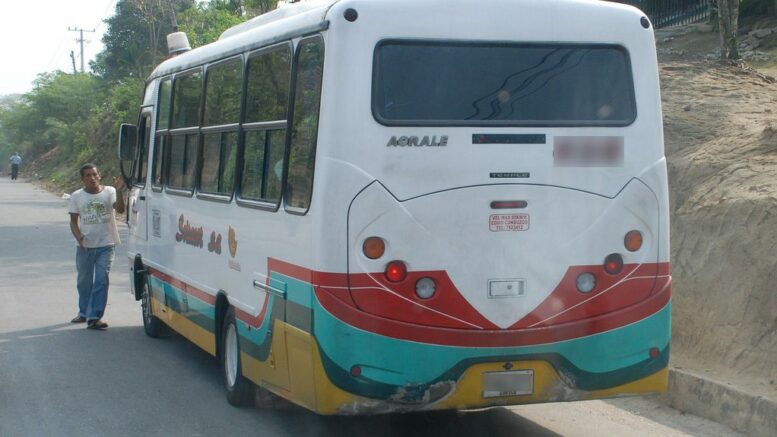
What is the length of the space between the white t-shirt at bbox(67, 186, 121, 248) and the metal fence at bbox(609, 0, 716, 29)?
13814 millimetres

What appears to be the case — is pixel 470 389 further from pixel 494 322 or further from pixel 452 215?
pixel 452 215

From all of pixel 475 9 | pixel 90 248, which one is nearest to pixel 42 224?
pixel 90 248

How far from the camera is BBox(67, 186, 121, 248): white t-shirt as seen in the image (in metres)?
11.6

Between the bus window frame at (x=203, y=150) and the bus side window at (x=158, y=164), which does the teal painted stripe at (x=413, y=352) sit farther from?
the bus side window at (x=158, y=164)

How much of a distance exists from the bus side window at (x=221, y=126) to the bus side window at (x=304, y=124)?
124cm

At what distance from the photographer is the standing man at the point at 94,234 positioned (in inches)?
456

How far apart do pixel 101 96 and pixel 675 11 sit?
5023cm

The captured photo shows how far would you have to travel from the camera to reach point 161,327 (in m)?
11.2

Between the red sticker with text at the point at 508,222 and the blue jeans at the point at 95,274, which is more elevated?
the red sticker with text at the point at 508,222

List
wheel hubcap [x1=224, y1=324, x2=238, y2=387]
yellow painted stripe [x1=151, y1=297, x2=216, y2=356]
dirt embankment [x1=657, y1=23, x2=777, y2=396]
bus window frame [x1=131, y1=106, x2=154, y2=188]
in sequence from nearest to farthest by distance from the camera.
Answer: wheel hubcap [x1=224, y1=324, x2=238, y2=387], dirt embankment [x1=657, y1=23, x2=777, y2=396], yellow painted stripe [x1=151, y1=297, x2=216, y2=356], bus window frame [x1=131, y1=106, x2=154, y2=188]

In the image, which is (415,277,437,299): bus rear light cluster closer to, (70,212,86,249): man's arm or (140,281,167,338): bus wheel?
(140,281,167,338): bus wheel

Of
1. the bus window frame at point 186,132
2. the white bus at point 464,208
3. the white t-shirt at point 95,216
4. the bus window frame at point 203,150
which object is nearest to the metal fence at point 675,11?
the white t-shirt at point 95,216

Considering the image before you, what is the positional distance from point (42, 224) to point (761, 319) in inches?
876

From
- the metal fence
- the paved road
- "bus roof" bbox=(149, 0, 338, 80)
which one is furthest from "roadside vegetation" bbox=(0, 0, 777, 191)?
"bus roof" bbox=(149, 0, 338, 80)
